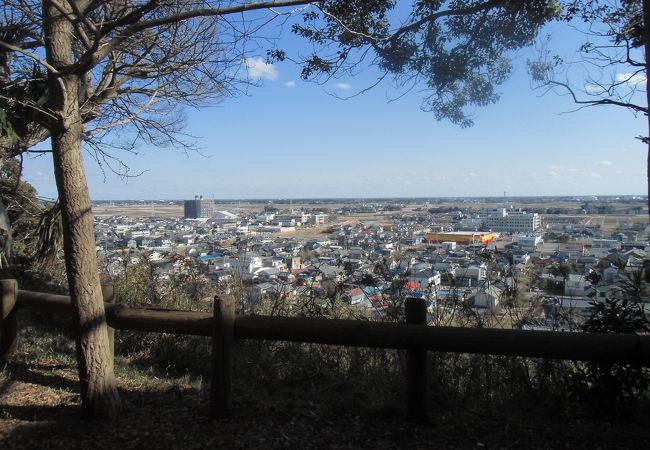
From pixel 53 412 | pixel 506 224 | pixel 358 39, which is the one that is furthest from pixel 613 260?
pixel 53 412

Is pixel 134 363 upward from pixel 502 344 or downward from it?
downward

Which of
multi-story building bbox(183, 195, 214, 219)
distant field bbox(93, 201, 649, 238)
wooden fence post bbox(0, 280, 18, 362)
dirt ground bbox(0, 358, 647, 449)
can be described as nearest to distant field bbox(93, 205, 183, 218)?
distant field bbox(93, 201, 649, 238)

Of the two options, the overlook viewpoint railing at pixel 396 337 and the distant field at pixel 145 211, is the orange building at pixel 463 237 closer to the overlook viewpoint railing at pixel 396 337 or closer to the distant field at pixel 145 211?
the overlook viewpoint railing at pixel 396 337

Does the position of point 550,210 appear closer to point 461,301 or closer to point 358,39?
point 461,301

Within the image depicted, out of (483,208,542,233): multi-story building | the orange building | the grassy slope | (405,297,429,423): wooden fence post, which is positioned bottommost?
the grassy slope

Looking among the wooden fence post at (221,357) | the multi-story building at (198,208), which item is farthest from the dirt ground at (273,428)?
the multi-story building at (198,208)

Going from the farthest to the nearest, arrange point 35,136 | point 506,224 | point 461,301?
1. point 35,136
2. point 506,224
3. point 461,301

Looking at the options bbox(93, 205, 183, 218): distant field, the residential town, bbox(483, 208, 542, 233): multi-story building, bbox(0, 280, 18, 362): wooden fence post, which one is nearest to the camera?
the residential town

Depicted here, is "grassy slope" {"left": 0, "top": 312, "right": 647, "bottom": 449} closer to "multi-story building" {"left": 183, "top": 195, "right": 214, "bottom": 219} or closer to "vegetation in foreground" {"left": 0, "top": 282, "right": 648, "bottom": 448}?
"vegetation in foreground" {"left": 0, "top": 282, "right": 648, "bottom": 448}
